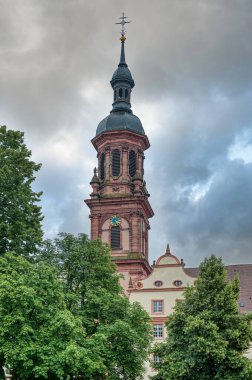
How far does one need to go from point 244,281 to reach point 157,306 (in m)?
11.5

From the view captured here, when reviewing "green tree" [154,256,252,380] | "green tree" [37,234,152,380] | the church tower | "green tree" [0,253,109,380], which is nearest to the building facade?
the church tower

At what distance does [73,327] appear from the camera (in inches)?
1282

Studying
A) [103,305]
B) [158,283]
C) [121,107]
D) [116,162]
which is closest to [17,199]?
[103,305]

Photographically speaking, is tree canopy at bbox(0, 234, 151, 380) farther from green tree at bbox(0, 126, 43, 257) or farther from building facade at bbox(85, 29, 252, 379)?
building facade at bbox(85, 29, 252, 379)

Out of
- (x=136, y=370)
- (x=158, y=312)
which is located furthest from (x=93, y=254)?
(x=158, y=312)

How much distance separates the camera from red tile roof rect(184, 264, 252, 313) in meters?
59.5

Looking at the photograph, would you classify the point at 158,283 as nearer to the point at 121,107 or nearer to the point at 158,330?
the point at 158,330

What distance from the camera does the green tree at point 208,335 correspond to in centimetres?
3447

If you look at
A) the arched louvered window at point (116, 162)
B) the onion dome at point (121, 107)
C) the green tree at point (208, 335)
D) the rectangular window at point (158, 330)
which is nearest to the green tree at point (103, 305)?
the green tree at point (208, 335)

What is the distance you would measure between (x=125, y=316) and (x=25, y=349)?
983 cm

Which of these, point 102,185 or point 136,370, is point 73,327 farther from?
point 102,185

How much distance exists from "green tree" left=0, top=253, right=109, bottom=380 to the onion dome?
133 feet

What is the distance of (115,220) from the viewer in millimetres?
67375

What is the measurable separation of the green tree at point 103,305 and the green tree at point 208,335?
1828 millimetres
